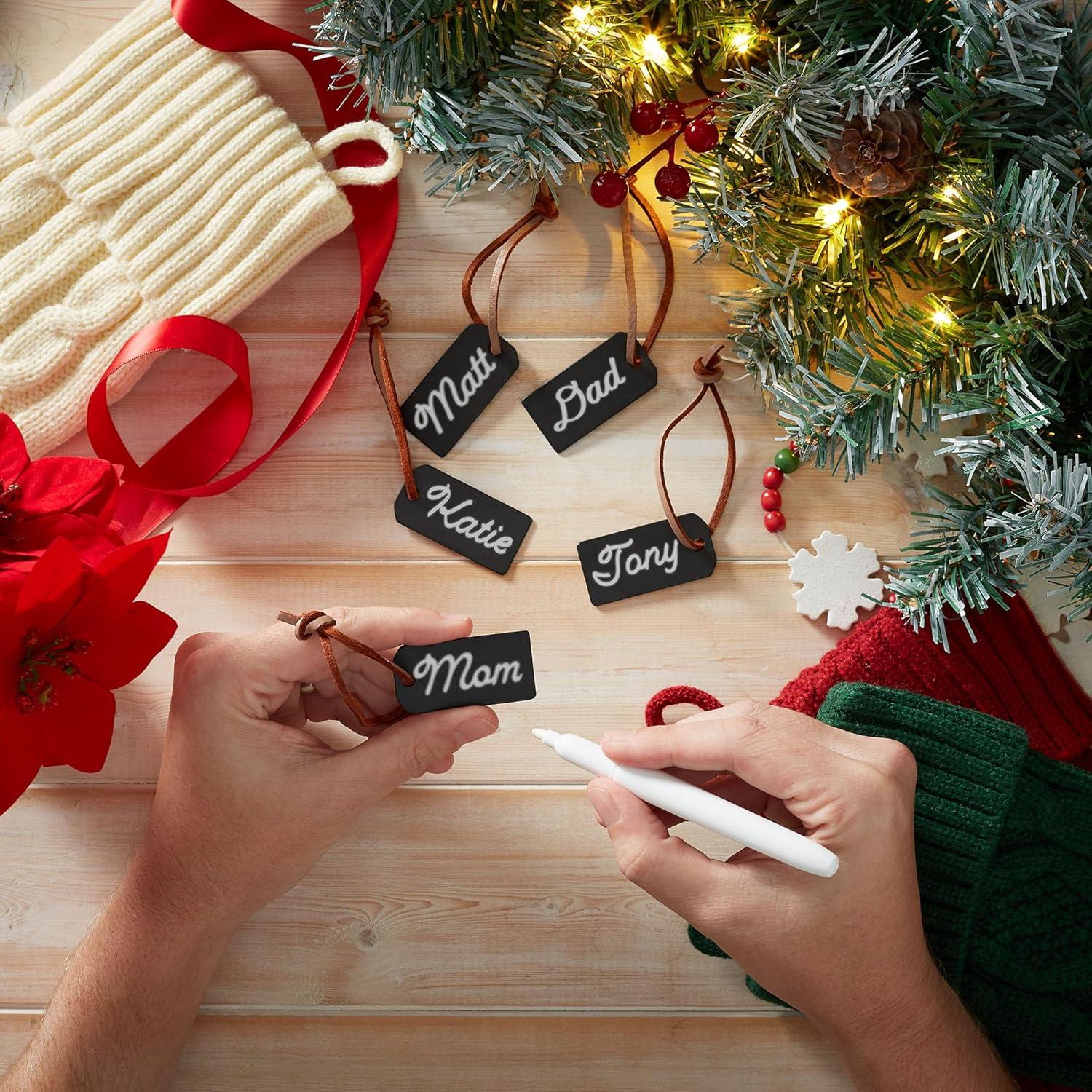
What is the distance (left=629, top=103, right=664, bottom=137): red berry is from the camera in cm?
99

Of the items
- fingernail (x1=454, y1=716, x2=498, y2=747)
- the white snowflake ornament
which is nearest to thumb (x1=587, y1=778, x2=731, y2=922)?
fingernail (x1=454, y1=716, x2=498, y2=747)

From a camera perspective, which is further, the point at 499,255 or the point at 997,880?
the point at 499,255

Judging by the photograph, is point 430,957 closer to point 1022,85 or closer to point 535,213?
point 535,213

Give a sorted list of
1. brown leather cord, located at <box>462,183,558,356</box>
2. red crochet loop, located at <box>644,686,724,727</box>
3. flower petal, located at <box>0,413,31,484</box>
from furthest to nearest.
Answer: brown leather cord, located at <box>462,183,558,356</box>
red crochet loop, located at <box>644,686,724,727</box>
flower petal, located at <box>0,413,31,484</box>

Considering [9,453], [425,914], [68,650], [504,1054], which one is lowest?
[504,1054]

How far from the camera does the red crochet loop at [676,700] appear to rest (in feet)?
3.13

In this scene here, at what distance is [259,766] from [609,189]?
2.46ft

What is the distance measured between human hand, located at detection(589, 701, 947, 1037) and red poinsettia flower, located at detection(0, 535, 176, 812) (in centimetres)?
46

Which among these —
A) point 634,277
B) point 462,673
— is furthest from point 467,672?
point 634,277

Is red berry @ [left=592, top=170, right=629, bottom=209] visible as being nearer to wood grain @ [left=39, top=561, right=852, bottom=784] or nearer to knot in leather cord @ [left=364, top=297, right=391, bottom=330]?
knot in leather cord @ [left=364, top=297, right=391, bottom=330]

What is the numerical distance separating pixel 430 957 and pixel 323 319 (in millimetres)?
768

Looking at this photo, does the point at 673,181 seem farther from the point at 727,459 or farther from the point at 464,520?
the point at 464,520

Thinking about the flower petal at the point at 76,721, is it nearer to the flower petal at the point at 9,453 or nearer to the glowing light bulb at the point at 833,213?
the flower petal at the point at 9,453

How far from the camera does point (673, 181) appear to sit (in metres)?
1.01
